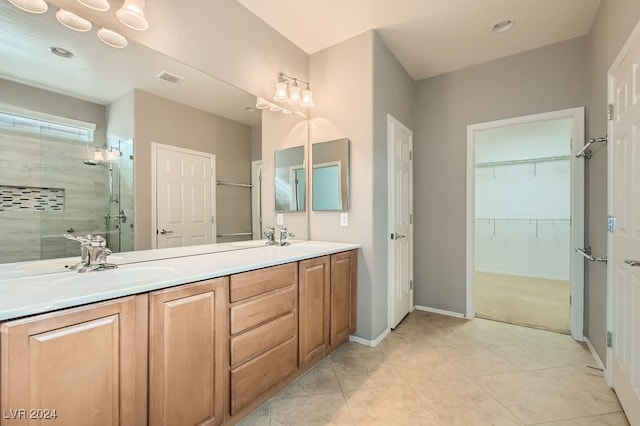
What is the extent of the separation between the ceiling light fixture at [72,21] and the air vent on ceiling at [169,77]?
37 cm

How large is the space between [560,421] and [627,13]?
2.33m

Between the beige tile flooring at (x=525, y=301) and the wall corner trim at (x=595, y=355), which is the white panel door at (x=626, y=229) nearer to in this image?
the wall corner trim at (x=595, y=355)

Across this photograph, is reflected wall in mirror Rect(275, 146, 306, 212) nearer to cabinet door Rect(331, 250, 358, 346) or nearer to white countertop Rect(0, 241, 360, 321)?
cabinet door Rect(331, 250, 358, 346)

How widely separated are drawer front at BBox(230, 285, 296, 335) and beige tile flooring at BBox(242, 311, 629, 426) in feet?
1.79

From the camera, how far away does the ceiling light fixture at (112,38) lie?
1423 millimetres

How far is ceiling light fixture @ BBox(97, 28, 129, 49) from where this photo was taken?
142cm

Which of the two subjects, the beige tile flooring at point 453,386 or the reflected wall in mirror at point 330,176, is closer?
the beige tile flooring at point 453,386

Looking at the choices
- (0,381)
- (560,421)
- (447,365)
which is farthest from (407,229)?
(0,381)

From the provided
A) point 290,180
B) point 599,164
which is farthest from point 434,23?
point 290,180

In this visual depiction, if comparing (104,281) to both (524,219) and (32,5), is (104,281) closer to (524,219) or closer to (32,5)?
(32,5)

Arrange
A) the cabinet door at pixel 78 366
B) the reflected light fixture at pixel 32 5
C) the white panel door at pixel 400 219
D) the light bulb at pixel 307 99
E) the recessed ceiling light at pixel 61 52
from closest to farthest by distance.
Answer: the cabinet door at pixel 78 366 < the reflected light fixture at pixel 32 5 < the recessed ceiling light at pixel 61 52 < the light bulb at pixel 307 99 < the white panel door at pixel 400 219

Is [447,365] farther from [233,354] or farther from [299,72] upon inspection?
[299,72]

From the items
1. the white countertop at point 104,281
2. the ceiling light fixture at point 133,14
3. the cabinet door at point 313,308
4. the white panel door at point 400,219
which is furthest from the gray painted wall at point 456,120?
the ceiling light fixture at point 133,14

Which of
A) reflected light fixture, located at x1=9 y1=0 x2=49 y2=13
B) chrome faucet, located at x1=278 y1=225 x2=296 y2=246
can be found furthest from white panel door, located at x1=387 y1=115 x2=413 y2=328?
reflected light fixture, located at x1=9 y1=0 x2=49 y2=13
